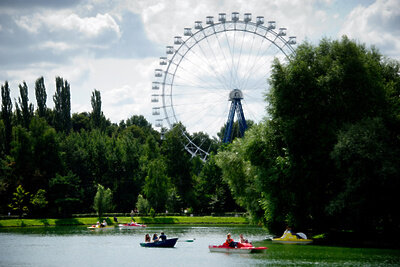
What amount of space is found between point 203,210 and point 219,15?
1282 inches

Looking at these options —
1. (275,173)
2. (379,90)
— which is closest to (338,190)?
(275,173)

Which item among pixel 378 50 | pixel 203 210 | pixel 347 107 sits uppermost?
pixel 378 50

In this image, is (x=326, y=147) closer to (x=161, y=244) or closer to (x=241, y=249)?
(x=241, y=249)

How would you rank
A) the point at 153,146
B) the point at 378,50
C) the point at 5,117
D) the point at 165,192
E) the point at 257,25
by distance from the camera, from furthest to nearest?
the point at 153,146, the point at 5,117, the point at 165,192, the point at 257,25, the point at 378,50

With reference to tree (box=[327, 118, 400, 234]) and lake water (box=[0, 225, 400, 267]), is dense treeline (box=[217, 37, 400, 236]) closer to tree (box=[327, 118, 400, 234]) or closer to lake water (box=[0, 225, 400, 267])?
tree (box=[327, 118, 400, 234])

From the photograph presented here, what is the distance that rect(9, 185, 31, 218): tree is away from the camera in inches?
2849

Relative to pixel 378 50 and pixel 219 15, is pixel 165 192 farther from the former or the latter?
pixel 378 50

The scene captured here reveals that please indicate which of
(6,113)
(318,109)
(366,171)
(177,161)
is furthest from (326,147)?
(6,113)

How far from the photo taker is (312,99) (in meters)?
38.3

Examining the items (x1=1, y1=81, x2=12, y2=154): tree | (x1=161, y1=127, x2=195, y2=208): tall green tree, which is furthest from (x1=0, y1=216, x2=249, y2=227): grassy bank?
(x1=1, y1=81, x2=12, y2=154): tree

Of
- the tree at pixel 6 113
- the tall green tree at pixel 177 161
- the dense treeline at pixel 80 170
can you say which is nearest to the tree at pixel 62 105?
the dense treeline at pixel 80 170

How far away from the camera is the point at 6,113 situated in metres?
85.0

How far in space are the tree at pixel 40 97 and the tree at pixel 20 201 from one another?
2552 cm

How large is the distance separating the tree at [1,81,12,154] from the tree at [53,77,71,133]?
1564cm
